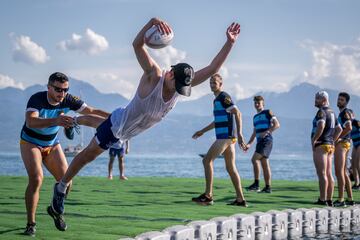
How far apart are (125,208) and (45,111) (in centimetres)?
369

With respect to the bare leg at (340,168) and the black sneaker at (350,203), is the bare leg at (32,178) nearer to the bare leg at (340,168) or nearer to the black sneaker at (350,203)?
the bare leg at (340,168)

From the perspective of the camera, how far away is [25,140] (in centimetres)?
794

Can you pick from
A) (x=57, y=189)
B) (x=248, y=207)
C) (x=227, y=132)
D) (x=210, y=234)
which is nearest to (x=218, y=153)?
(x=227, y=132)

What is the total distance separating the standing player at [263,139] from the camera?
15.4 metres

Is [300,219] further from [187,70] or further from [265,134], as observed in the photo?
[265,134]

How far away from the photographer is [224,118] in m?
11.6

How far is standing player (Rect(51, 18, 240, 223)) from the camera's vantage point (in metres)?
6.81

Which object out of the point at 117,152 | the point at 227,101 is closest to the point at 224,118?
the point at 227,101

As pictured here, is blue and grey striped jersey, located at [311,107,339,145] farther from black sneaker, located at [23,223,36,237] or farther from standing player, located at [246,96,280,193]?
black sneaker, located at [23,223,36,237]

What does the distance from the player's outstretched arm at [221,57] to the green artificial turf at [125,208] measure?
213cm

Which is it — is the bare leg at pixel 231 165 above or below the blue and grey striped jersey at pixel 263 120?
below

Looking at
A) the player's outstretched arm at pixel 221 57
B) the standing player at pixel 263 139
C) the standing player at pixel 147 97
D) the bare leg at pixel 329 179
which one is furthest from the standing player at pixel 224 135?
the standing player at pixel 147 97

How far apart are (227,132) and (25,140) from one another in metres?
4.45

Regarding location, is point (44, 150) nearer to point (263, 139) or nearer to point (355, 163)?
point (263, 139)
